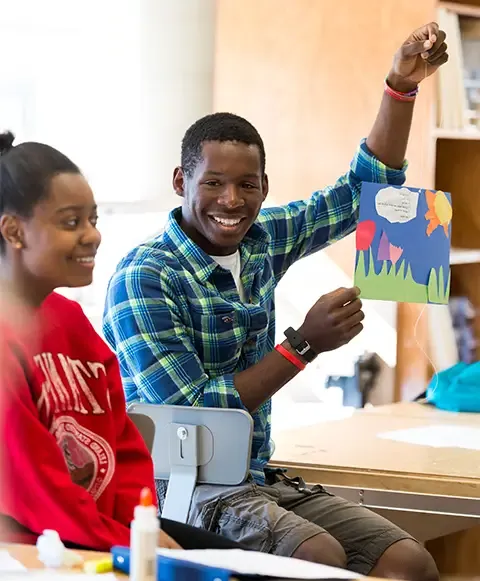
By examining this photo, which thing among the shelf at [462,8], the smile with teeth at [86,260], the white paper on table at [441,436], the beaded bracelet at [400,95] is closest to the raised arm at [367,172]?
the beaded bracelet at [400,95]

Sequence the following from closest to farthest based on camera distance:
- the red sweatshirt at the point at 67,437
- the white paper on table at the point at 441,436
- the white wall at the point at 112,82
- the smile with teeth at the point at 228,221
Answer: the red sweatshirt at the point at 67,437 → the smile with teeth at the point at 228,221 → the white paper on table at the point at 441,436 → the white wall at the point at 112,82

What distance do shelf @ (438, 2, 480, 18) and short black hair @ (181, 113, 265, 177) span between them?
1.00 meters

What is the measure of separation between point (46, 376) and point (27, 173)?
24 cm

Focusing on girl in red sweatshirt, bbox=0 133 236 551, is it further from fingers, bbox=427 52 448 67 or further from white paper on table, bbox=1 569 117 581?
fingers, bbox=427 52 448 67

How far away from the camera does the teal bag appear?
2400 millimetres

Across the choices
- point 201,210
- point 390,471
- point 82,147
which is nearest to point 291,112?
point 82,147

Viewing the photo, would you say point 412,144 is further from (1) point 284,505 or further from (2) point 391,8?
(1) point 284,505

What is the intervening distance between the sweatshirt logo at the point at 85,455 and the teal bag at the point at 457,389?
4.41ft

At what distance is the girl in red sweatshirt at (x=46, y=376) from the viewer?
1129 mm

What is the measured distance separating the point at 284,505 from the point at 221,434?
0.22 m

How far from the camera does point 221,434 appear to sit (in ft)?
5.25

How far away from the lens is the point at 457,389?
2426 millimetres

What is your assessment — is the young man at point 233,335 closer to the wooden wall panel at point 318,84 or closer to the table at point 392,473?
the table at point 392,473

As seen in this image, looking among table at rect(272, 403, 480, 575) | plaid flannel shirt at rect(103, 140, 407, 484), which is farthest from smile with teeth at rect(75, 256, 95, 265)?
table at rect(272, 403, 480, 575)
